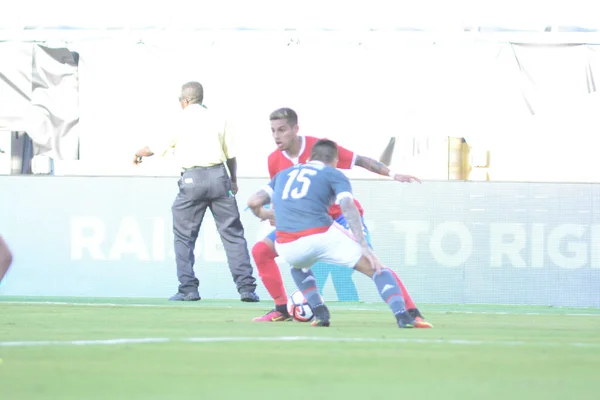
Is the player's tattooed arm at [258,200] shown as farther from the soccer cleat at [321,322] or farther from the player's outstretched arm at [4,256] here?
the player's outstretched arm at [4,256]

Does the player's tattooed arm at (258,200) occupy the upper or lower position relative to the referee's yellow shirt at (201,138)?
lower

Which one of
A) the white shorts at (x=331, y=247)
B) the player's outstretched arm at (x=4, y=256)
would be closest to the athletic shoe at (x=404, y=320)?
the white shorts at (x=331, y=247)

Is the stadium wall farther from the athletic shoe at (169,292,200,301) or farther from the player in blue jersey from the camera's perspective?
the player in blue jersey

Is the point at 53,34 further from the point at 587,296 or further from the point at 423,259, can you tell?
the point at 587,296

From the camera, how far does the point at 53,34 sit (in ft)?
46.5

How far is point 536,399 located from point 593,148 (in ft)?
30.9

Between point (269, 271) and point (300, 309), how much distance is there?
407 mm

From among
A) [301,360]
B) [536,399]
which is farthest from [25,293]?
[536,399]

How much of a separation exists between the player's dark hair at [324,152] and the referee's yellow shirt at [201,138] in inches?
140

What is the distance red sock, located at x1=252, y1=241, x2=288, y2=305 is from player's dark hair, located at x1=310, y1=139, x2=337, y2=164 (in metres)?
1.16

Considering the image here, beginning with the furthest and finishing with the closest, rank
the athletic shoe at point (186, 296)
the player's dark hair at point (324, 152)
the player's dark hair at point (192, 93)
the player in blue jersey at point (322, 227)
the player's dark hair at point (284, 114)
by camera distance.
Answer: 1. the athletic shoe at point (186, 296)
2. the player's dark hair at point (192, 93)
3. the player's dark hair at point (284, 114)
4. the player's dark hair at point (324, 152)
5. the player in blue jersey at point (322, 227)

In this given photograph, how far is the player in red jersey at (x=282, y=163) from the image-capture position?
9.59 m

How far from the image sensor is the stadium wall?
519 inches

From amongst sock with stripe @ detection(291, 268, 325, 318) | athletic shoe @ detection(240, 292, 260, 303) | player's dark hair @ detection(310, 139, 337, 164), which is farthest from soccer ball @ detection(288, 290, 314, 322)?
athletic shoe @ detection(240, 292, 260, 303)
